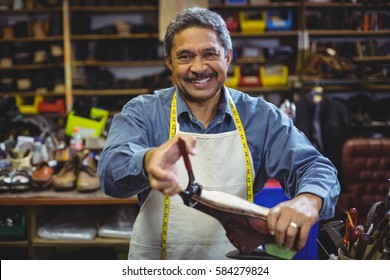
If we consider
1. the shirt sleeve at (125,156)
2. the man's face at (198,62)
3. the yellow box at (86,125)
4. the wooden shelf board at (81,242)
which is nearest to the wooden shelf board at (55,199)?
the wooden shelf board at (81,242)

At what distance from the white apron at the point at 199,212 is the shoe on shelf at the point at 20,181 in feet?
3.56

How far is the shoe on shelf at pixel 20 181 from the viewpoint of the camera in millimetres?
2152

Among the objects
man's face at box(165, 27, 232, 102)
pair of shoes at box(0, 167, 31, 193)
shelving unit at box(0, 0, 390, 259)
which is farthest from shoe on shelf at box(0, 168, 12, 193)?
shelving unit at box(0, 0, 390, 259)

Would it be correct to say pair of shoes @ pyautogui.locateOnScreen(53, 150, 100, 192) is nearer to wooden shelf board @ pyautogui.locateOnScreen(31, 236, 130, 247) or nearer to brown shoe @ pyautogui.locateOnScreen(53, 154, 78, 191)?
brown shoe @ pyautogui.locateOnScreen(53, 154, 78, 191)

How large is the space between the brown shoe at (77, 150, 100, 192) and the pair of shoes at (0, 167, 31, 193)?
9.4 inches

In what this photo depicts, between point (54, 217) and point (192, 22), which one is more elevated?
point (192, 22)

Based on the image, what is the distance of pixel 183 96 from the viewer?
1278mm

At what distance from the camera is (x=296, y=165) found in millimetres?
1163

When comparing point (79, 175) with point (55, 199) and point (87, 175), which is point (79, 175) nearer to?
point (87, 175)

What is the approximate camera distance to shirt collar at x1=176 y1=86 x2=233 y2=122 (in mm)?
1263

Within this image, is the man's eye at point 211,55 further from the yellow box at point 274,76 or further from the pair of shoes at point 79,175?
the yellow box at point 274,76

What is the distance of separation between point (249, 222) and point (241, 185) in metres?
0.39
